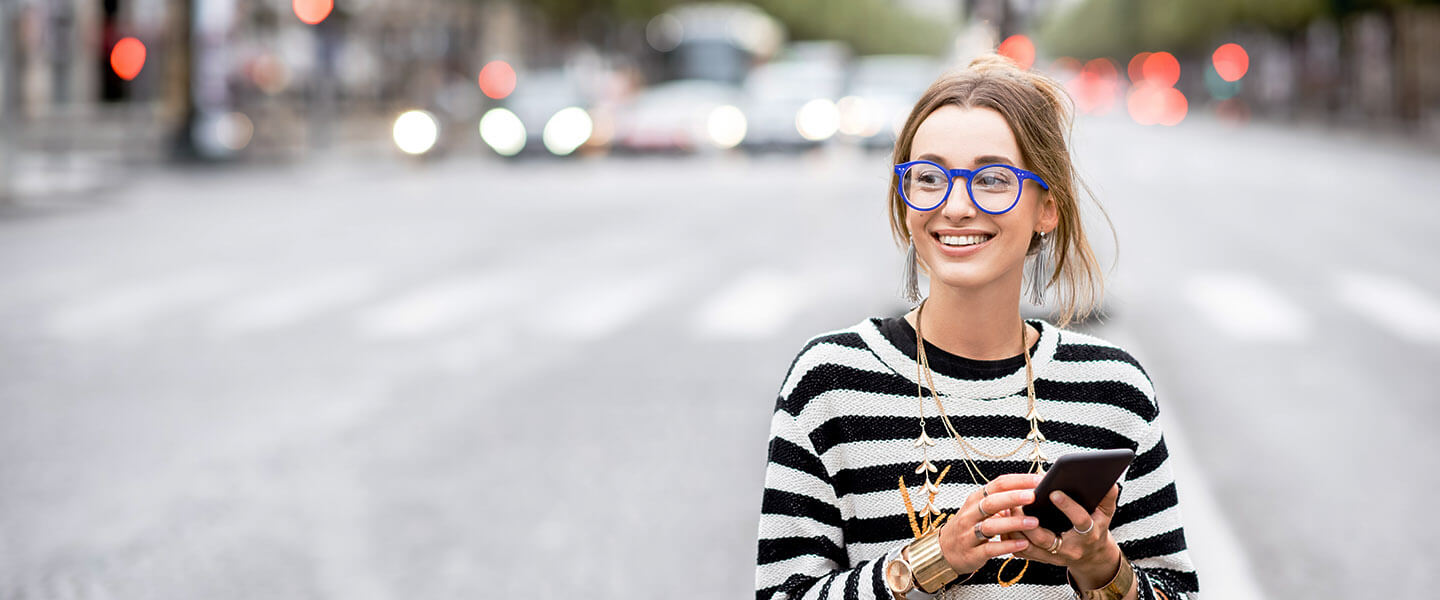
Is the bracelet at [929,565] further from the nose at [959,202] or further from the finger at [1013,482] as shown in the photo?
the nose at [959,202]

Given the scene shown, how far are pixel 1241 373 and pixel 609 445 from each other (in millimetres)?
3900

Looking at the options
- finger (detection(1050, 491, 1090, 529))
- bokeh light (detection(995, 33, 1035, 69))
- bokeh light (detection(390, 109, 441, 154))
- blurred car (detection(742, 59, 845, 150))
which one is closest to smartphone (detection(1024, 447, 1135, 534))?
finger (detection(1050, 491, 1090, 529))

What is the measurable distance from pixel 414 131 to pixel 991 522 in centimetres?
2908

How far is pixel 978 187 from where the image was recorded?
2.13m

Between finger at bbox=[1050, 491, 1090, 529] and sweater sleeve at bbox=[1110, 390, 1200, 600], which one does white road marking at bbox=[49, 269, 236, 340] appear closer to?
sweater sleeve at bbox=[1110, 390, 1200, 600]

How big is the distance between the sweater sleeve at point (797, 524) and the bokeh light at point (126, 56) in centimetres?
3769

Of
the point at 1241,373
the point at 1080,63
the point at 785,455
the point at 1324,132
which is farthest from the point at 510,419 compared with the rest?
the point at 1080,63

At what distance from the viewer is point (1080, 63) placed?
19488 centimetres

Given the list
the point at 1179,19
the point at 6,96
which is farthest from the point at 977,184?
the point at 1179,19

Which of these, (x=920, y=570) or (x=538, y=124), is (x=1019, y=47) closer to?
(x=920, y=570)

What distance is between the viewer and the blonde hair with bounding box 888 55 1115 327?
2.12 m

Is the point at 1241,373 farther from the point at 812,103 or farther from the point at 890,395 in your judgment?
the point at 812,103

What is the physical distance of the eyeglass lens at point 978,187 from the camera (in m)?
2.13

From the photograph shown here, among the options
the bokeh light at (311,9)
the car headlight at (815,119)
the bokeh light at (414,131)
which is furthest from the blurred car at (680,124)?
the bokeh light at (311,9)
